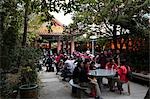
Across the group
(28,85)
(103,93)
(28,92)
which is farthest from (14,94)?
(103,93)

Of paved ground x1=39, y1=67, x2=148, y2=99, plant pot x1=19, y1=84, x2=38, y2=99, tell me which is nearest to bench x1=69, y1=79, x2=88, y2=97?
paved ground x1=39, y1=67, x2=148, y2=99

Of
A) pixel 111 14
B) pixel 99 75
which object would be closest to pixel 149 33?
pixel 111 14

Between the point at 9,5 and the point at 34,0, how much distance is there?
1.96m

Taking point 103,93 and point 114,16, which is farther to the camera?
point 114,16

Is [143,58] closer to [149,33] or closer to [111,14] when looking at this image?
[149,33]

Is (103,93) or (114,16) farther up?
(114,16)

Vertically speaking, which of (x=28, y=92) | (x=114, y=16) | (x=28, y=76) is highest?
(x=114, y=16)

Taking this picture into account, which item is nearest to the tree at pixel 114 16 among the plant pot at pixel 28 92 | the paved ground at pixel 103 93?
the paved ground at pixel 103 93

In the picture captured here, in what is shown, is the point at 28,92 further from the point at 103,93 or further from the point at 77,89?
the point at 103,93

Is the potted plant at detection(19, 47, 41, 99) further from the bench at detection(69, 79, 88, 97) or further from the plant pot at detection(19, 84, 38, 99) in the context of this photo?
the bench at detection(69, 79, 88, 97)

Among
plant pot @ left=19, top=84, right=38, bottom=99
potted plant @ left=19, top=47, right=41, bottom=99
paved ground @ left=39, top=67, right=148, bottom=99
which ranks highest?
potted plant @ left=19, top=47, right=41, bottom=99

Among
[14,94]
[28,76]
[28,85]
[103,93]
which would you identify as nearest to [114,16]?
[103,93]

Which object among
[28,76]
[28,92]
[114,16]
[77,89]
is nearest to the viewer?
[28,92]

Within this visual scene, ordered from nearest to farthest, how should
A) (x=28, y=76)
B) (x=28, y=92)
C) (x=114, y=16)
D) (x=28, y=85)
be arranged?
(x=28, y=92) → (x=28, y=85) → (x=28, y=76) → (x=114, y=16)
